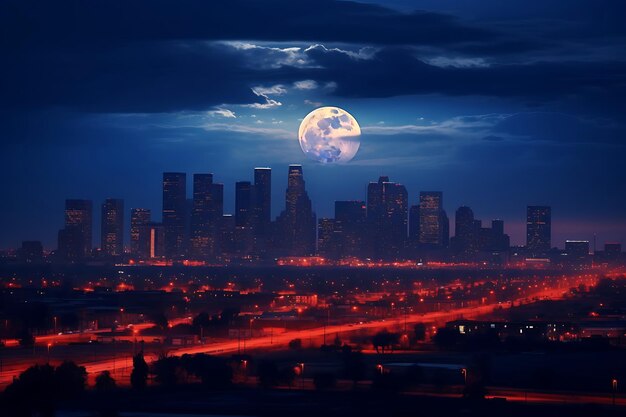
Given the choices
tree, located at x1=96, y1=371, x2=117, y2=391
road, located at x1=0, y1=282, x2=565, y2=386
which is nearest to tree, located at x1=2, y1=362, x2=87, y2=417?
tree, located at x1=96, y1=371, x2=117, y2=391

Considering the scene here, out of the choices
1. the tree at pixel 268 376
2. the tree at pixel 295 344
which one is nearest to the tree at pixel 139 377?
the tree at pixel 268 376

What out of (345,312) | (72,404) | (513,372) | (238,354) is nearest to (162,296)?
Answer: (345,312)

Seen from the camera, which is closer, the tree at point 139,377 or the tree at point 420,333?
the tree at point 139,377

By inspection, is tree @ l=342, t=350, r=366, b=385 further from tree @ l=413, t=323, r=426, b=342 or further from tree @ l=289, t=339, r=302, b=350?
tree @ l=413, t=323, r=426, b=342

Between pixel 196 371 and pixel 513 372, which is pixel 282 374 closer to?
pixel 196 371

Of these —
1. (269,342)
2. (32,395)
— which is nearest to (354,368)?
(32,395)

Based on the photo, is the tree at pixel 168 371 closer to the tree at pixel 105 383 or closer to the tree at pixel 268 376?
the tree at pixel 105 383

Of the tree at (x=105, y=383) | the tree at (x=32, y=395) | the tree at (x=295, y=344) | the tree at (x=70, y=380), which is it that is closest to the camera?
the tree at (x=32, y=395)

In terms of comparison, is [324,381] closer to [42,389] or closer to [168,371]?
[168,371]
